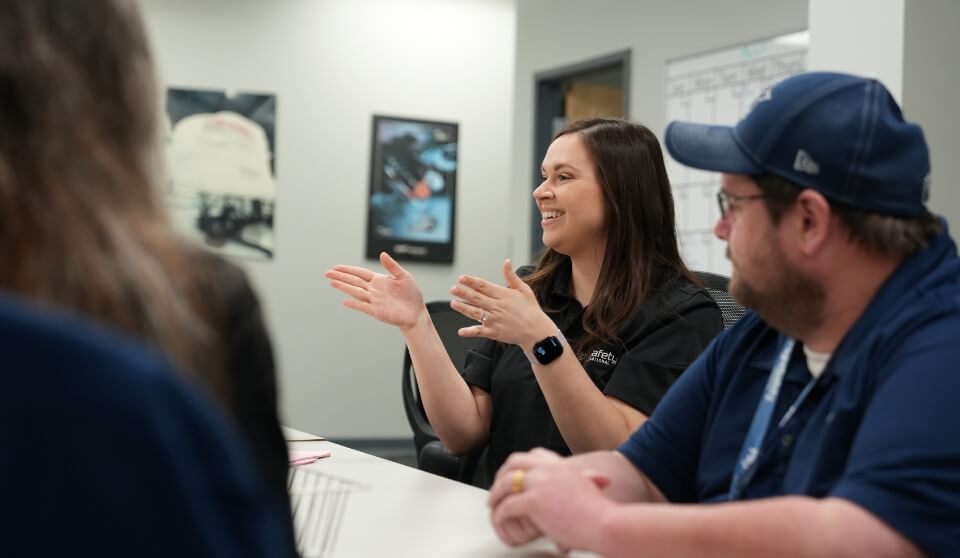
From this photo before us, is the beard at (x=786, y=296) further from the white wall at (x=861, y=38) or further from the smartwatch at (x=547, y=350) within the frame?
the white wall at (x=861, y=38)

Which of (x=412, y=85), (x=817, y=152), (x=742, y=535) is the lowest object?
(x=742, y=535)

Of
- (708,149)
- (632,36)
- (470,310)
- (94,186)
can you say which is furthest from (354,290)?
(632,36)

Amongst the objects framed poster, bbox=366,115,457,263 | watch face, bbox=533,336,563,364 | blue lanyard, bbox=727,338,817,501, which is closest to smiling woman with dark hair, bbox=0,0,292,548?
blue lanyard, bbox=727,338,817,501

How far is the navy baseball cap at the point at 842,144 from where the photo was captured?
4.20 feet

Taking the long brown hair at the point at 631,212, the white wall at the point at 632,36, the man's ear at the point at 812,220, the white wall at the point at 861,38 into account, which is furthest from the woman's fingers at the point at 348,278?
the white wall at the point at 632,36

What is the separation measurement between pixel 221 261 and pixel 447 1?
6.59 meters

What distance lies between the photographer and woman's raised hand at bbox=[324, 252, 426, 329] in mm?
2281

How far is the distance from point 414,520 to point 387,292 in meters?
0.88

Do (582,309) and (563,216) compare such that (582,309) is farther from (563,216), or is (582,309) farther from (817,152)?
(817,152)

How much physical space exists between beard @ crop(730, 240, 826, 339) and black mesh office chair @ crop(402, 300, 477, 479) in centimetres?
136

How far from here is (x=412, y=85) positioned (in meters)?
7.04

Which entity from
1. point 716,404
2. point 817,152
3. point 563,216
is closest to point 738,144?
point 817,152

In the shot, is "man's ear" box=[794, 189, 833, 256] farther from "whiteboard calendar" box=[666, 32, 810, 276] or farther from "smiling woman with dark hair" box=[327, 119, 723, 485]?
"whiteboard calendar" box=[666, 32, 810, 276]

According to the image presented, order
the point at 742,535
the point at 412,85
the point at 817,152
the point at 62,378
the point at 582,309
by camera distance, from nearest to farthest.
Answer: the point at 62,378 < the point at 742,535 < the point at 817,152 < the point at 582,309 < the point at 412,85
